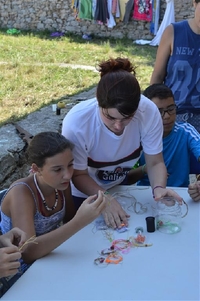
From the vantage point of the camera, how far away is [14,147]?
3.50 metres

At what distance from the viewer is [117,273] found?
4.75 ft

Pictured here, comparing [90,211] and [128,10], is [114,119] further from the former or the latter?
[128,10]

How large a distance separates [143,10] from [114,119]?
368 inches

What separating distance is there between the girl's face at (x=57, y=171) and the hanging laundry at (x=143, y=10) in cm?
936

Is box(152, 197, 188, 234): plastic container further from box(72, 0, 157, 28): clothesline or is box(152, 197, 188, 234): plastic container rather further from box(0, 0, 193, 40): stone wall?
box(0, 0, 193, 40): stone wall

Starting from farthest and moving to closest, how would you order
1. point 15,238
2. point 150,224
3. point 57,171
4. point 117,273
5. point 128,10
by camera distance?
point 128,10 < point 57,171 < point 150,224 < point 15,238 < point 117,273

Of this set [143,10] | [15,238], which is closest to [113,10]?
[143,10]

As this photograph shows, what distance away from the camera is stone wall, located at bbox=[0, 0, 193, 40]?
35.8 ft

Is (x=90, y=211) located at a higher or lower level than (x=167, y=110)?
lower

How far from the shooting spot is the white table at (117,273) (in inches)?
52.8

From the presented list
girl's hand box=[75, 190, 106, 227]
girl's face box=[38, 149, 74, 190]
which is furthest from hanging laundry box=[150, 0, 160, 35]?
girl's hand box=[75, 190, 106, 227]

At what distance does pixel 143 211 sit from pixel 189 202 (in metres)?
0.24

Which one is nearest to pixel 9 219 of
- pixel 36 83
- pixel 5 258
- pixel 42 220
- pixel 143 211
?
pixel 42 220

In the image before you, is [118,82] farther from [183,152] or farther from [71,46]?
[71,46]
